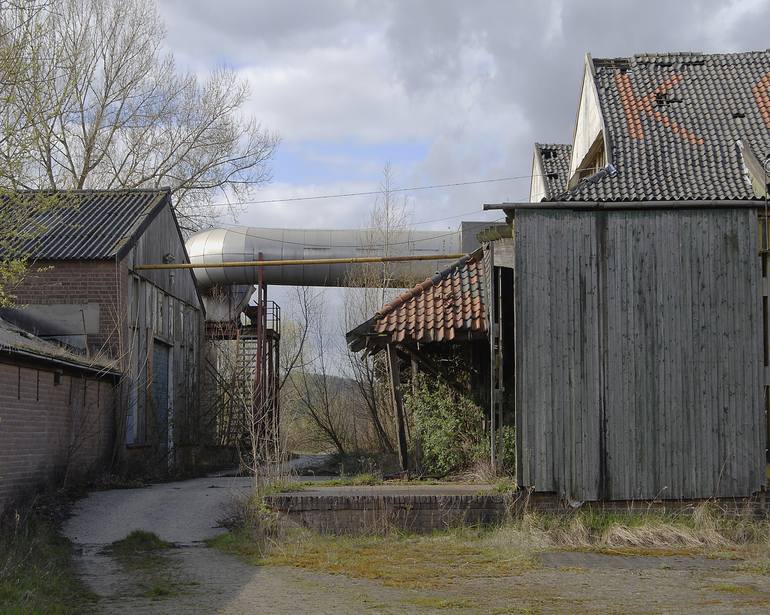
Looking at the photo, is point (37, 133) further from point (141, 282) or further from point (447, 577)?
point (141, 282)

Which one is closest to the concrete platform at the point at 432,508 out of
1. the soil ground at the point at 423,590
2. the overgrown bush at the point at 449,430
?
the soil ground at the point at 423,590

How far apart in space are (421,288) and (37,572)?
28.3 feet

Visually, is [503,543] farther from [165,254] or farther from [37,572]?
[165,254]

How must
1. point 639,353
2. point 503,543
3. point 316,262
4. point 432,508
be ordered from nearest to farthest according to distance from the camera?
point 503,543, point 432,508, point 639,353, point 316,262

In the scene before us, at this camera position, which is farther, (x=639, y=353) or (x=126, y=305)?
(x=126, y=305)

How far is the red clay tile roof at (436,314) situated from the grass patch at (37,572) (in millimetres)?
5597

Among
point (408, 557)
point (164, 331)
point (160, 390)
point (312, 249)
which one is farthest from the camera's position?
point (312, 249)

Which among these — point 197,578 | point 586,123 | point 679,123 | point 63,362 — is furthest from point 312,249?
point 197,578

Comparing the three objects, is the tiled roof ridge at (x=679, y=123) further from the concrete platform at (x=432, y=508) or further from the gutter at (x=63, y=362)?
Answer: the gutter at (x=63, y=362)

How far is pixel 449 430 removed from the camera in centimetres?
1673

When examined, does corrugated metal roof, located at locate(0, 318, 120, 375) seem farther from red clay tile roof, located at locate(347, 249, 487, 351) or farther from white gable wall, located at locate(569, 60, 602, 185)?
white gable wall, located at locate(569, 60, 602, 185)

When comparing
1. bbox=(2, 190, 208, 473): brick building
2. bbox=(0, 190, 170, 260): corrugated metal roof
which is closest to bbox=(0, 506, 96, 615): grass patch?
bbox=(2, 190, 208, 473): brick building

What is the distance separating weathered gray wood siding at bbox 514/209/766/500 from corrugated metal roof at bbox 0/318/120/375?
757 cm

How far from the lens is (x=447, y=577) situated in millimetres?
11234
